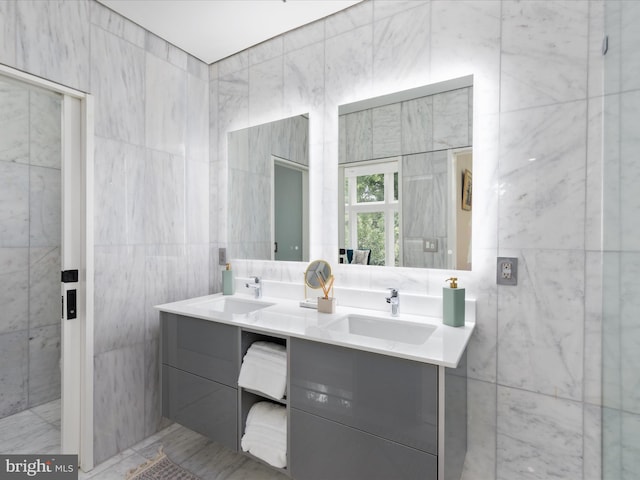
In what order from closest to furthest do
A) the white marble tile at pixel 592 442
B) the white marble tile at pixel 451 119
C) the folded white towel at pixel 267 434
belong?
the white marble tile at pixel 592 442 → the folded white towel at pixel 267 434 → the white marble tile at pixel 451 119

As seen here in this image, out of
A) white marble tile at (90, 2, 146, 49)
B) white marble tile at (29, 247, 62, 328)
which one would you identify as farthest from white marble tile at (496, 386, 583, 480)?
white marble tile at (90, 2, 146, 49)

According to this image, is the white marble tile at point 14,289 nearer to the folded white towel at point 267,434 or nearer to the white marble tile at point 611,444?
the folded white towel at point 267,434

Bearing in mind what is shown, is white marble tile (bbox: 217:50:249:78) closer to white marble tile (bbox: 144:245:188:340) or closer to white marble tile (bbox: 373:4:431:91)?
white marble tile (bbox: 373:4:431:91)

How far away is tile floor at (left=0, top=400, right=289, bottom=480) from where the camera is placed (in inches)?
66.7

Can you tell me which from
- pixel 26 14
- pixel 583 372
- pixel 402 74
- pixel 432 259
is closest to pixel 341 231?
pixel 432 259

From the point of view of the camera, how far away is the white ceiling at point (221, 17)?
1747mm

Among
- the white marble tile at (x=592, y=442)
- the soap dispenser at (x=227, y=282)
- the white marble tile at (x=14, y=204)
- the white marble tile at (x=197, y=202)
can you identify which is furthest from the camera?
the white marble tile at (x=197, y=202)

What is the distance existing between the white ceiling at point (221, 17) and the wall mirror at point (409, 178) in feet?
1.93

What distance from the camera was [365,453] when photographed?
113 centimetres

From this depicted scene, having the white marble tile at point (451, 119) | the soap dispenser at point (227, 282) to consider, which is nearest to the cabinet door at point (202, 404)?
the soap dispenser at point (227, 282)

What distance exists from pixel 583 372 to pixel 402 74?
5.00 ft

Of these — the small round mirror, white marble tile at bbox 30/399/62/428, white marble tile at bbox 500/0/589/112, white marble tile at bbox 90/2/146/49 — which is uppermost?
white marble tile at bbox 90/2/146/49

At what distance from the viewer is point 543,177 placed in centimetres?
133

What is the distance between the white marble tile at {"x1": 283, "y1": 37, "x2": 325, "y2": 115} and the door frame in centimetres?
108
